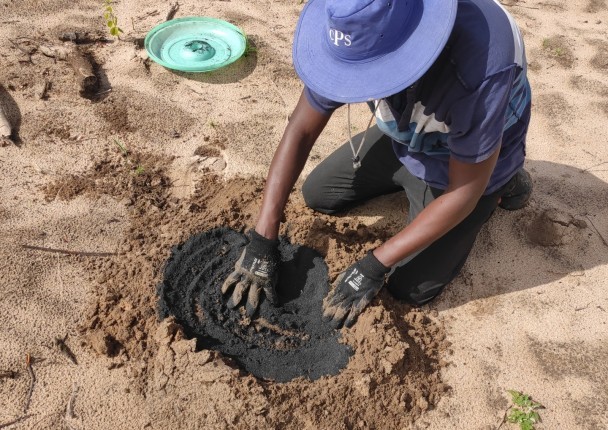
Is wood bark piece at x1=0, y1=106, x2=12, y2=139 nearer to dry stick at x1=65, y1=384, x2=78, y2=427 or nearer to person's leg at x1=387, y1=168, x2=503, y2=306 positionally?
dry stick at x1=65, y1=384, x2=78, y2=427

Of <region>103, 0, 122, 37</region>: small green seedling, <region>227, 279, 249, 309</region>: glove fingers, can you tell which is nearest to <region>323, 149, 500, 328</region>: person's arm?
<region>227, 279, 249, 309</region>: glove fingers

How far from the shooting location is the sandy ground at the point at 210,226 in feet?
6.93

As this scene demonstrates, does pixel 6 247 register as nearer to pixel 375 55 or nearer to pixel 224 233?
pixel 224 233

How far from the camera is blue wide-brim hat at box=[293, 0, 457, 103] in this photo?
4.63 ft

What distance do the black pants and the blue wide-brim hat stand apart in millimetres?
1090

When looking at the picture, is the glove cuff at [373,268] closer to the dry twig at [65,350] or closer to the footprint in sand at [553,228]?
the footprint in sand at [553,228]

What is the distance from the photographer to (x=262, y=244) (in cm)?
231

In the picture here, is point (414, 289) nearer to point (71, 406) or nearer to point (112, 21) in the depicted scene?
point (71, 406)

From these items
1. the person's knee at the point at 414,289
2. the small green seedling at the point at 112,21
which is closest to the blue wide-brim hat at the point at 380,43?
the person's knee at the point at 414,289

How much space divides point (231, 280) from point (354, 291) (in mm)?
548

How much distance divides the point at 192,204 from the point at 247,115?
88cm

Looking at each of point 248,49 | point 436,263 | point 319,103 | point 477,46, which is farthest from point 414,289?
point 248,49

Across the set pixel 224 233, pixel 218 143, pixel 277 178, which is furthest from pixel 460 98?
pixel 218 143

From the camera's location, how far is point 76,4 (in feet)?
13.2
